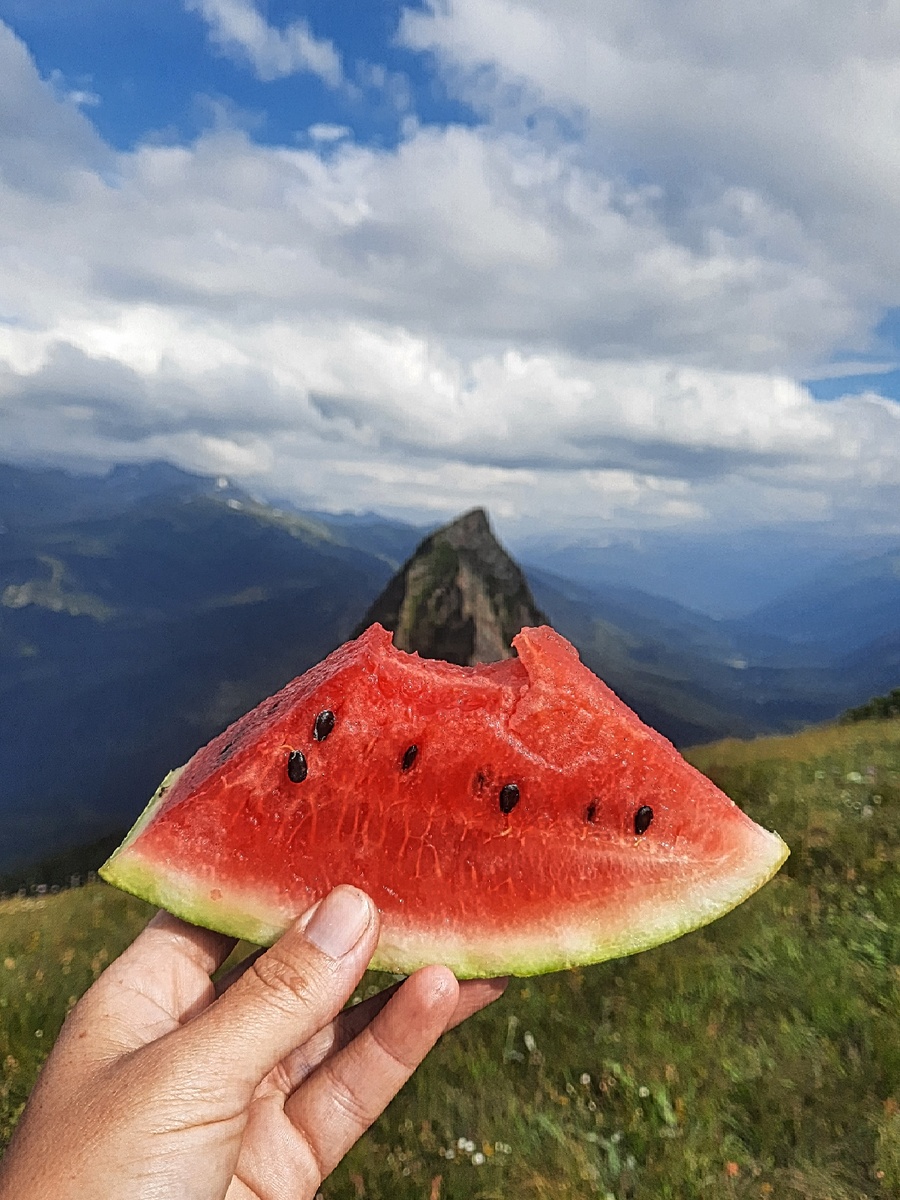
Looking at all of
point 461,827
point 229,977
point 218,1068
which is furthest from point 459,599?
point 218,1068

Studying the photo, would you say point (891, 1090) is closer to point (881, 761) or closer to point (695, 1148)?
point (695, 1148)

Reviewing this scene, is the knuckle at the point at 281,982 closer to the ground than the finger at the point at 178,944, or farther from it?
farther from it

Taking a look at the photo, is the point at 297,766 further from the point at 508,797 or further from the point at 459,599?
the point at 459,599

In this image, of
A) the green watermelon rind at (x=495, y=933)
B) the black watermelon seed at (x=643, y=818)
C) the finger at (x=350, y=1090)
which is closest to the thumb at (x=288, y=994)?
the green watermelon rind at (x=495, y=933)

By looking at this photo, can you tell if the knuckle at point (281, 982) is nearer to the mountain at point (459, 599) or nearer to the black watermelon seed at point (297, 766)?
the black watermelon seed at point (297, 766)

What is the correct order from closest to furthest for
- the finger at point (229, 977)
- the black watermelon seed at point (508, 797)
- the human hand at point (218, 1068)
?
the human hand at point (218, 1068) → the black watermelon seed at point (508, 797) → the finger at point (229, 977)

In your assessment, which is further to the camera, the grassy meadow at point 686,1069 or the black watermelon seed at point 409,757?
the grassy meadow at point 686,1069

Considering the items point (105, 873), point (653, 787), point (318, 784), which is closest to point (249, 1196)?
point (105, 873)

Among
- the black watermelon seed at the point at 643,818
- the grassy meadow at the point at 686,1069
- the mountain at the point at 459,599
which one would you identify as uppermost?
the black watermelon seed at the point at 643,818
